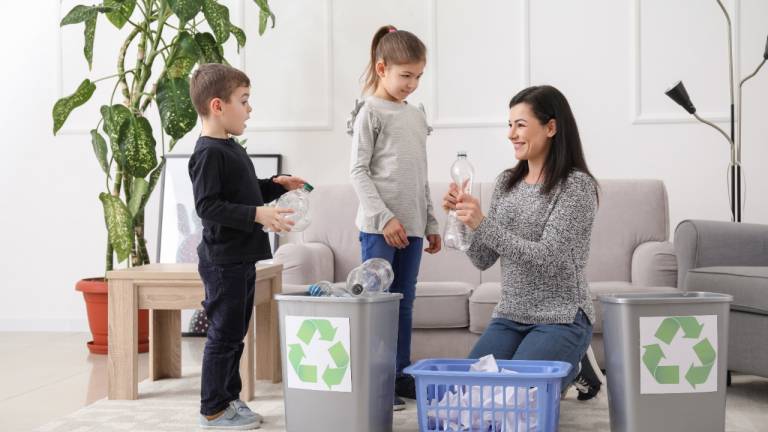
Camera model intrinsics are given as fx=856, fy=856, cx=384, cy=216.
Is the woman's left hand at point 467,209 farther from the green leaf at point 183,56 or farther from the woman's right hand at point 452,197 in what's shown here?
the green leaf at point 183,56

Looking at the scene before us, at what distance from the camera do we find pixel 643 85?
4.27m

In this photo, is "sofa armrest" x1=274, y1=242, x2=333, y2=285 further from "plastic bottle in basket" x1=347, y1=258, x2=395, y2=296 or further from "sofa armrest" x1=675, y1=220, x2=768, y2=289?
"sofa armrest" x1=675, y1=220, x2=768, y2=289

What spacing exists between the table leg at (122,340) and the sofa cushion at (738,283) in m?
2.02

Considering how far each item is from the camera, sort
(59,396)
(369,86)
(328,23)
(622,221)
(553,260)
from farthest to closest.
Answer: (328,23), (622,221), (59,396), (369,86), (553,260)

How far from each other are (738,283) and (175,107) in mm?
2497

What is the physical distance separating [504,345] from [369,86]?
3.33 feet

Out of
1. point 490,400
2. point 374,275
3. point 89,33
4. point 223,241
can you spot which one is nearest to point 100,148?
point 89,33

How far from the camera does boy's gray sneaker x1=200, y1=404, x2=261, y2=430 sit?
2.58 m

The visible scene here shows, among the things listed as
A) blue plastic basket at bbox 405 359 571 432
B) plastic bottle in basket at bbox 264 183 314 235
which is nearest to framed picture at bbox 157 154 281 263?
plastic bottle in basket at bbox 264 183 314 235

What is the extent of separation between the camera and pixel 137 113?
4152mm

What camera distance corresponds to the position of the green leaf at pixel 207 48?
13.4 ft

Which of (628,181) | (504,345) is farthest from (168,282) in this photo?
(628,181)

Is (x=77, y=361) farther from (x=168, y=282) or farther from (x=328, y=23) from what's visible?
(x=328, y=23)

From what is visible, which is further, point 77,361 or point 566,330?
point 77,361
